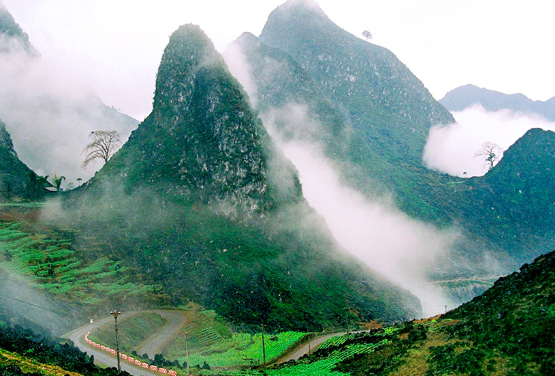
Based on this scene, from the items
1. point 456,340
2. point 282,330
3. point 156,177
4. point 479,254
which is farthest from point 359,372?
point 479,254

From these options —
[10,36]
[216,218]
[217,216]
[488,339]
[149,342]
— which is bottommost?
[488,339]

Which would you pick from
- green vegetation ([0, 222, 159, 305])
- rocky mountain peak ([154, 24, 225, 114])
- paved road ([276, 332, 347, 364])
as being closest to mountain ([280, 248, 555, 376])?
paved road ([276, 332, 347, 364])

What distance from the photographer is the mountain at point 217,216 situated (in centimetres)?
9712

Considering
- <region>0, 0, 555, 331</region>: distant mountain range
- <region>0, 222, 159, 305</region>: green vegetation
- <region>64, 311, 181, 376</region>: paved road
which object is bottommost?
<region>64, 311, 181, 376</region>: paved road

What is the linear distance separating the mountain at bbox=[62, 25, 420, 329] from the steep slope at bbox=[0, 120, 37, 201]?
1279cm

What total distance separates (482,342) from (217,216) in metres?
89.9

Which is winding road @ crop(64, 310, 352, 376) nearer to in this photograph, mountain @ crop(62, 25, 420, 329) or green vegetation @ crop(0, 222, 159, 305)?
green vegetation @ crop(0, 222, 159, 305)

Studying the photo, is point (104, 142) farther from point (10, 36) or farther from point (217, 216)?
point (10, 36)

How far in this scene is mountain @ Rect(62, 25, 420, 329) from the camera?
319ft

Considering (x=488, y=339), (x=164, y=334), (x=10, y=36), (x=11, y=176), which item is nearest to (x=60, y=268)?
(x=164, y=334)

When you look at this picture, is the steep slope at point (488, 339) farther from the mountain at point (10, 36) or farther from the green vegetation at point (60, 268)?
the mountain at point (10, 36)

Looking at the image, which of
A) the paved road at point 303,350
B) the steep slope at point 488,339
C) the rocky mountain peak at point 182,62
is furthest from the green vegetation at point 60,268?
the rocky mountain peak at point 182,62

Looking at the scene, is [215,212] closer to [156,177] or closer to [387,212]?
[156,177]

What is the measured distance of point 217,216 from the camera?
117 meters
